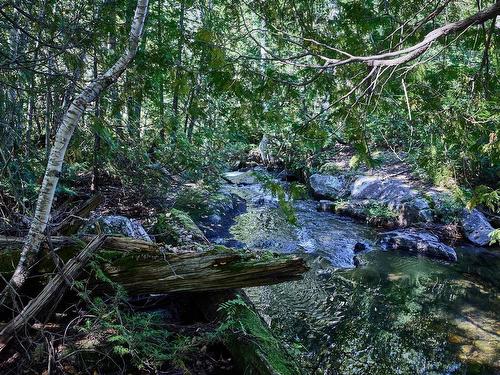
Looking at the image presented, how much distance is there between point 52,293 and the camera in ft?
11.3

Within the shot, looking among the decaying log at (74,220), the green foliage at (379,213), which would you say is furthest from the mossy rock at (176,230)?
the green foliage at (379,213)

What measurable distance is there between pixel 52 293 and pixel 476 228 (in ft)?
36.1

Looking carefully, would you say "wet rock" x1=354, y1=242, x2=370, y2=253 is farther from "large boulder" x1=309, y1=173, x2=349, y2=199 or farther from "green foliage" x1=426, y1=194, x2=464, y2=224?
"large boulder" x1=309, y1=173, x2=349, y2=199

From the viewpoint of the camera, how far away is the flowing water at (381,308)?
524 centimetres

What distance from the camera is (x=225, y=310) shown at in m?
4.11

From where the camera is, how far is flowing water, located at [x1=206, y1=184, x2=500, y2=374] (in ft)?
17.2

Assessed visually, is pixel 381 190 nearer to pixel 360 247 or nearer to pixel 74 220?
pixel 360 247

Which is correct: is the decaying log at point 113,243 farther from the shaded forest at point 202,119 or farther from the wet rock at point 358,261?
the wet rock at point 358,261

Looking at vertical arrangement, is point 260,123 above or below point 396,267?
above

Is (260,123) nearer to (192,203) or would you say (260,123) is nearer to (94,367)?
(94,367)

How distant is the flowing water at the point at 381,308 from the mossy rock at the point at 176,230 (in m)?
1.58

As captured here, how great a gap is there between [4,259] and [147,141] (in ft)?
15.1

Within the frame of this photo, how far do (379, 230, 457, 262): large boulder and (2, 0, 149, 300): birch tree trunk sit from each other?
334 inches

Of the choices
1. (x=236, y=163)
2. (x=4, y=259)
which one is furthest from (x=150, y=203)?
(x=236, y=163)
